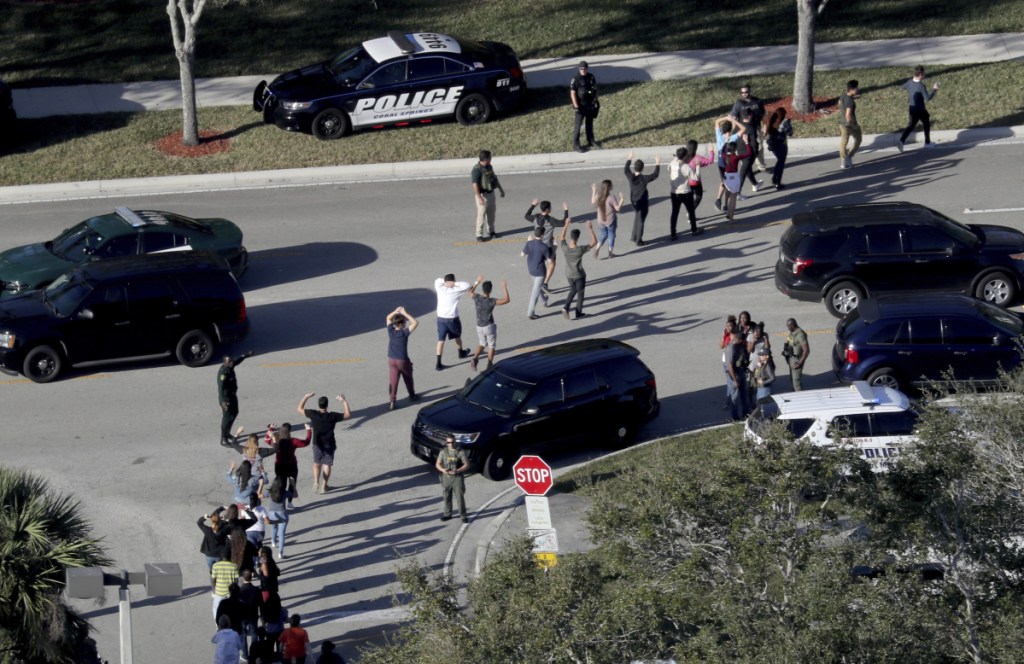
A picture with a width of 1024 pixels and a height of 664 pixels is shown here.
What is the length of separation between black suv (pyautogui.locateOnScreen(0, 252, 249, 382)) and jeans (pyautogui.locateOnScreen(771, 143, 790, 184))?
11.1 m

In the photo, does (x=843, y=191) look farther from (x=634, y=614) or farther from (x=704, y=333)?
(x=634, y=614)

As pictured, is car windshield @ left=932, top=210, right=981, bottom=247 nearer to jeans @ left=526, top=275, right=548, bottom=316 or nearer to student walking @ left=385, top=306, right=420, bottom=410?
jeans @ left=526, top=275, right=548, bottom=316

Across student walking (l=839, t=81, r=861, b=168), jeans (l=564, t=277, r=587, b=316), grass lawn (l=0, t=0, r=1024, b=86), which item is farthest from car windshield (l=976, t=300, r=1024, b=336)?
grass lawn (l=0, t=0, r=1024, b=86)

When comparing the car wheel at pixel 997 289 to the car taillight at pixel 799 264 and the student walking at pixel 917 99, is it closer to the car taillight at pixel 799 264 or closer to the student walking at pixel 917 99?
the car taillight at pixel 799 264

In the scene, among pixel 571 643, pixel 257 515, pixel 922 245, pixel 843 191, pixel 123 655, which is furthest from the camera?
pixel 843 191

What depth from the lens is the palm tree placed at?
421 inches

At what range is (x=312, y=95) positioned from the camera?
96.6 feet

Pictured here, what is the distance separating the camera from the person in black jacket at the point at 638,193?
24.2 m

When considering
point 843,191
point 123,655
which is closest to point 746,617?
point 123,655

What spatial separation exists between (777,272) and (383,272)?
700cm

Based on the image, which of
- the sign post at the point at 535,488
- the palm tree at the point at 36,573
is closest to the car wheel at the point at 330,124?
the sign post at the point at 535,488

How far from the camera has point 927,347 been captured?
19.2m

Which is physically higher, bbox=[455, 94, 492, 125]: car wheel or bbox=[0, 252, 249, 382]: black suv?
bbox=[455, 94, 492, 125]: car wheel

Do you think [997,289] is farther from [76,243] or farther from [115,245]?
[76,243]
